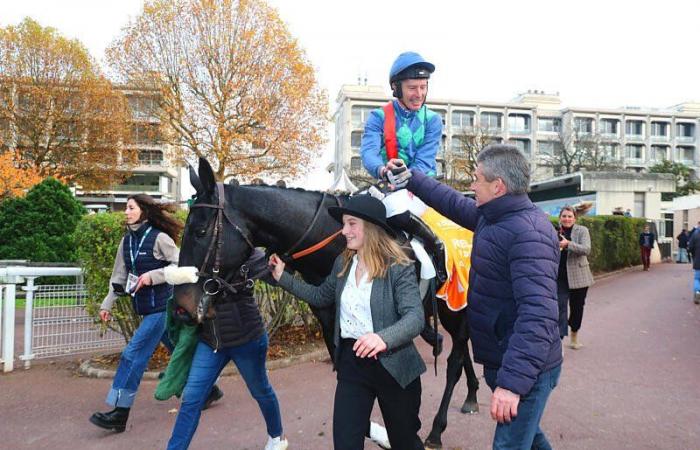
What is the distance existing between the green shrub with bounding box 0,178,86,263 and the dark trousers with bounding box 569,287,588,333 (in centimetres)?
1223

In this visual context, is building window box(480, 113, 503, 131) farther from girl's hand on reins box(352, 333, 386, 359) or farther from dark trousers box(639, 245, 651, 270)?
girl's hand on reins box(352, 333, 386, 359)

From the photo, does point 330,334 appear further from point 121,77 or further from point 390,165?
point 121,77

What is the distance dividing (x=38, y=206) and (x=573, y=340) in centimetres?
1356

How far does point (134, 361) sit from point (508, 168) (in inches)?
143

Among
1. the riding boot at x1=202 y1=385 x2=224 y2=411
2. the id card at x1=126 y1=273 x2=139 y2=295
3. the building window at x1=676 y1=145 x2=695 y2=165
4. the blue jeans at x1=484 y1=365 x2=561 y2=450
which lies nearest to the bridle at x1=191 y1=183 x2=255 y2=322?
the blue jeans at x1=484 y1=365 x2=561 y2=450

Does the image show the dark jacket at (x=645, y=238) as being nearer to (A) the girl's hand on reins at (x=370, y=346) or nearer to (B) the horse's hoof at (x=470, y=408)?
(B) the horse's hoof at (x=470, y=408)

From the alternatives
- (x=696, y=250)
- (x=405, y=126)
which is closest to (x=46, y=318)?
(x=405, y=126)

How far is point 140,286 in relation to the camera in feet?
14.1

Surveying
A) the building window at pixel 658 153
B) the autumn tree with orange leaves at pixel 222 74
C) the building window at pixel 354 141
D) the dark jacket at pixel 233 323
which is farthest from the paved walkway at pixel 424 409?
the building window at pixel 658 153

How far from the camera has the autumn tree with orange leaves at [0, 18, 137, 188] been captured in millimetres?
26812

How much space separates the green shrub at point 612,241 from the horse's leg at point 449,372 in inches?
Answer: 420

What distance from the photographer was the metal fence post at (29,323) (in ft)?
19.4

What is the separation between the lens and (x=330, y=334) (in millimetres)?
3082

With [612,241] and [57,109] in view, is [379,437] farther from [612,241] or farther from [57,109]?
[57,109]
